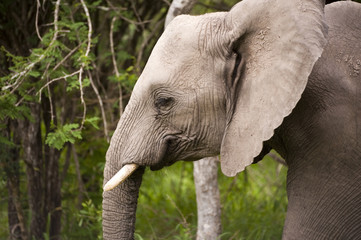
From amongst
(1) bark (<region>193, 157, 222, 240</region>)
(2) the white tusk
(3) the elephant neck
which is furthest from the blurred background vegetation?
(3) the elephant neck

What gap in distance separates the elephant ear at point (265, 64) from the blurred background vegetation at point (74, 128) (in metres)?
1.52

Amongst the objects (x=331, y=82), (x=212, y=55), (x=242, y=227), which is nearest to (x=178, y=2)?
(x=212, y=55)

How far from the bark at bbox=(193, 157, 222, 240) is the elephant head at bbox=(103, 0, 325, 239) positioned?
54.5 inches

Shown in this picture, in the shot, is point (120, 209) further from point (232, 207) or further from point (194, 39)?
point (232, 207)

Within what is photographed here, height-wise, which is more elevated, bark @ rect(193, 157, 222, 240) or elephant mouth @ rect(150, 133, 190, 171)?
elephant mouth @ rect(150, 133, 190, 171)

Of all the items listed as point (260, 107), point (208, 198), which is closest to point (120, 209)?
point (260, 107)

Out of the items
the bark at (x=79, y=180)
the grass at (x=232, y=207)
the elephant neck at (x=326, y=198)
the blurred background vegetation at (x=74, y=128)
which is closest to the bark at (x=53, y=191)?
the blurred background vegetation at (x=74, y=128)

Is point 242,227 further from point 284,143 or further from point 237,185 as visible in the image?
point 284,143

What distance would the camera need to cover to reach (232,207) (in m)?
5.72

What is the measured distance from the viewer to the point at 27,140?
498 cm

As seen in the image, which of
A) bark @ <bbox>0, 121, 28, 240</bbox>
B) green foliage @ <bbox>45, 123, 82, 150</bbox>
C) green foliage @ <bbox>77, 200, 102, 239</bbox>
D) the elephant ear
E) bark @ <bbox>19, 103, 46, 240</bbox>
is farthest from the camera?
bark @ <bbox>19, 103, 46, 240</bbox>

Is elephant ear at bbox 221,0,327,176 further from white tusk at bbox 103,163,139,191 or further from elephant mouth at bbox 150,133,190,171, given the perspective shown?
white tusk at bbox 103,163,139,191

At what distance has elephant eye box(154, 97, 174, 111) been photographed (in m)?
3.05

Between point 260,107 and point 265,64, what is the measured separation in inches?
7.4
